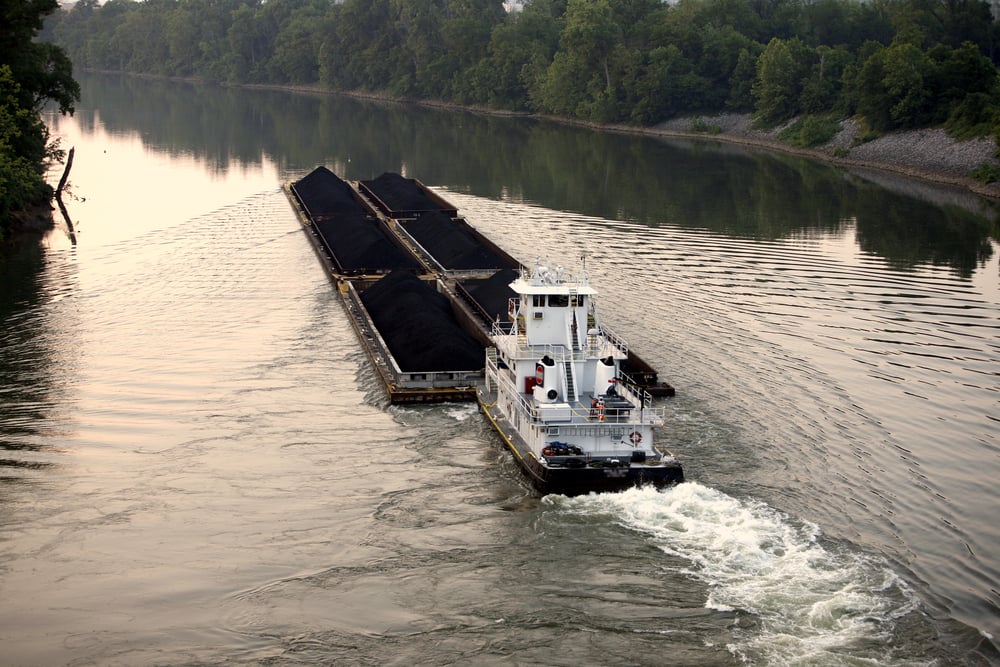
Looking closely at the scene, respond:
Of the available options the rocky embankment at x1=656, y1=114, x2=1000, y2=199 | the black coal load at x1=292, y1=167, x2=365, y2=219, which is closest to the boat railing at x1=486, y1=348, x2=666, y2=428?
the black coal load at x1=292, y1=167, x2=365, y2=219

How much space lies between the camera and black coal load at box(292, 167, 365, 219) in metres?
70.5

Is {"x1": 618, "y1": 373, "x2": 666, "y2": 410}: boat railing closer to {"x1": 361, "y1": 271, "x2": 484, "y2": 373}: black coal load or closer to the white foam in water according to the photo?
the white foam in water

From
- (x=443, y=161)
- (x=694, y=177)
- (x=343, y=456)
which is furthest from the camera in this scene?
(x=443, y=161)

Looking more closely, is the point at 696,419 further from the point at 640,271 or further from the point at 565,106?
the point at 565,106

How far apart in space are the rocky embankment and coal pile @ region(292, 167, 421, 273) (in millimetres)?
43680

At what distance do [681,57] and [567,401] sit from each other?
104173 mm

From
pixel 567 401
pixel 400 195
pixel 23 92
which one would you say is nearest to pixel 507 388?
pixel 567 401

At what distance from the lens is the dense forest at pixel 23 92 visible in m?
60.8

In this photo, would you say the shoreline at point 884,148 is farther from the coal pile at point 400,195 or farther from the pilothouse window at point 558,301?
the pilothouse window at point 558,301

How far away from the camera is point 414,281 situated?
4678 centimetres

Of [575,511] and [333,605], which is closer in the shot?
[333,605]

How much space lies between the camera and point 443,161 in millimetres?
102562

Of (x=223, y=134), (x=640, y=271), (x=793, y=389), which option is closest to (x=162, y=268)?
(x=640, y=271)

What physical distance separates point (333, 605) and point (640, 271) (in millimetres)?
34493
